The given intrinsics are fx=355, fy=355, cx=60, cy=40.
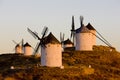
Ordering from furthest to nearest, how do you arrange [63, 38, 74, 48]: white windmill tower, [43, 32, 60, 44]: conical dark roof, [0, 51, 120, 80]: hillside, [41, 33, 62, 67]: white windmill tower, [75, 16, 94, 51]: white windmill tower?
[63, 38, 74, 48]: white windmill tower
[75, 16, 94, 51]: white windmill tower
[43, 32, 60, 44]: conical dark roof
[41, 33, 62, 67]: white windmill tower
[0, 51, 120, 80]: hillside

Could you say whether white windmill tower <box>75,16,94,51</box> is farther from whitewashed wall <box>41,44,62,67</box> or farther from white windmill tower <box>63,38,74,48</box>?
white windmill tower <box>63,38,74,48</box>

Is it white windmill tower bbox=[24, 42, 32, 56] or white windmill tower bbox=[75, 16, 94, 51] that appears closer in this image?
white windmill tower bbox=[75, 16, 94, 51]

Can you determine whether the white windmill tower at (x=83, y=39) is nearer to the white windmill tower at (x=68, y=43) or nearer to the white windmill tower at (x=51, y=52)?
the white windmill tower at (x=51, y=52)

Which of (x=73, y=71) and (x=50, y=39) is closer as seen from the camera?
(x=73, y=71)

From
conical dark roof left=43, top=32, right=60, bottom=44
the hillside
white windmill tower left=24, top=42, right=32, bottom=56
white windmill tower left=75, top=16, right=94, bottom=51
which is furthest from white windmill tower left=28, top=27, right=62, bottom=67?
white windmill tower left=24, top=42, right=32, bottom=56

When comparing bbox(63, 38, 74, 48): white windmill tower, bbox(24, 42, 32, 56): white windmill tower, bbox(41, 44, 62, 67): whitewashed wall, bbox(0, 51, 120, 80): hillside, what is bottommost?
bbox(0, 51, 120, 80): hillside

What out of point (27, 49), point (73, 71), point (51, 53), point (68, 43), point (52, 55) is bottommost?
point (73, 71)

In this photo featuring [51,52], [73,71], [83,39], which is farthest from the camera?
[83,39]

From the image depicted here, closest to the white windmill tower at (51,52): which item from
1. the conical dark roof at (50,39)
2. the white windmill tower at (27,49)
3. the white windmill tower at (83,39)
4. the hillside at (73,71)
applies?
the conical dark roof at (50,39)

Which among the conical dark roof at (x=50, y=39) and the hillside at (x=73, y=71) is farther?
the conical dark roof at (x=50, y=39)

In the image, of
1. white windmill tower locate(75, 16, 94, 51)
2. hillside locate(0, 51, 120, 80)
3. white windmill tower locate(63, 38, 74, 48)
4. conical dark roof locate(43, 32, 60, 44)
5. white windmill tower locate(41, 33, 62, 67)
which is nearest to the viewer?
hillside locate(0, 51, 120, 80)

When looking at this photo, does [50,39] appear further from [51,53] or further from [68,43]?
[68,43]

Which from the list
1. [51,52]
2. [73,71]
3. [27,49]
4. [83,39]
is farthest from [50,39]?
[27,49]

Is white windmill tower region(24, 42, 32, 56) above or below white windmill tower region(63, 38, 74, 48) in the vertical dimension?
below
